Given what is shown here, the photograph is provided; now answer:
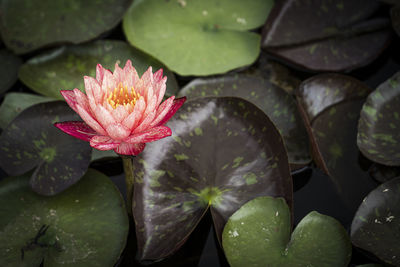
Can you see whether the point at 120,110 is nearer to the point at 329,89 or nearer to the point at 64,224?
the point at 64,224

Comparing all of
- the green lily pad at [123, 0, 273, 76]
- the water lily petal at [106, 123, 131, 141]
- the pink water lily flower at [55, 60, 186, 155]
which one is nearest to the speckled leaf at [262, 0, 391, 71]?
the green lily pad at [123, 0, 273, 76]

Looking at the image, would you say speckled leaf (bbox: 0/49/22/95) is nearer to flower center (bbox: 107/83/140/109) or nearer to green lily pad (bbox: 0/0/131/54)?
green lily pad (bbox: 0/0/131/54)

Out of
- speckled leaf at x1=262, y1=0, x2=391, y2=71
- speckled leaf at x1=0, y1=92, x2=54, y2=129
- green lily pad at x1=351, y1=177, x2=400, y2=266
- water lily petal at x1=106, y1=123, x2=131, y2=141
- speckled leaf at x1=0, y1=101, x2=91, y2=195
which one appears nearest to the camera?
water lily petal at x1=106, y1=123, x2=131, y2=141

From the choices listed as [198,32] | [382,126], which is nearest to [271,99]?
[382,126]

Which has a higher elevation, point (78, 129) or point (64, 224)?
point (78, 129)

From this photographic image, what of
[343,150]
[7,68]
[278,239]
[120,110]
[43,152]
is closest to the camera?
[120,110]

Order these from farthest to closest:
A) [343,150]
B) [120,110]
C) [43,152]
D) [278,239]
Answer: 1. [343,150]
2. [43,152]
3. [278,239]
4. [120,110]

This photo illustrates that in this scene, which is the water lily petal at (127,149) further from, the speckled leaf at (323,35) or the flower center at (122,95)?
the speckled leaf at (323,35)
